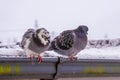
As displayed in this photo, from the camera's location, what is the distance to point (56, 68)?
4.82m

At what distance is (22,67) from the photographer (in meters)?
4.49

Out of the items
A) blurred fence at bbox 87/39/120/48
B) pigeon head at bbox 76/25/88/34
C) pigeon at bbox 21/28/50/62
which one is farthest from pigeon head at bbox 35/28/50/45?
blurred fence at bbox 87/39/120/48

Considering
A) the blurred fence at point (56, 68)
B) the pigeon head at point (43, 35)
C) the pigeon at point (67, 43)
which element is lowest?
the blurred fence at point (56, 68)

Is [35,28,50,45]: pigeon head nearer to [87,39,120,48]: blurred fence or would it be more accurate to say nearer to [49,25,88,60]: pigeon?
[49,25,88,60]: pigeon

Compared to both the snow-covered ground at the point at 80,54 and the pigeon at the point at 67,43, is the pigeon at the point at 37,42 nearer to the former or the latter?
the snow-covered ground at the point at 80,54

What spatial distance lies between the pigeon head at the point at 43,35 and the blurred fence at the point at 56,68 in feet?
1.09

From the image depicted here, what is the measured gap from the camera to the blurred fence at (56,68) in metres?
4.41

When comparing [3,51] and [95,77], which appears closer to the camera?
[3,51]

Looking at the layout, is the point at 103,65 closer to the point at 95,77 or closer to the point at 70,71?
the point at 95,77

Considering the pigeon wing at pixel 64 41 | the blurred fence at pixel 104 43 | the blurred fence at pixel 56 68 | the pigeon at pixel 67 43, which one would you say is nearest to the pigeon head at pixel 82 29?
the pigeon at pixel 67 43

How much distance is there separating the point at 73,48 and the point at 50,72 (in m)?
0.80

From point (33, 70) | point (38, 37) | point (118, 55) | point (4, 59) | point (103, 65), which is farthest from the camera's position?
point (118, 55)

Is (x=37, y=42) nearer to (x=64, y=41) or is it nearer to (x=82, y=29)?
(x=64, y=41)

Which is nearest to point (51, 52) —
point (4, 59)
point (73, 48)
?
point (73, 48)
